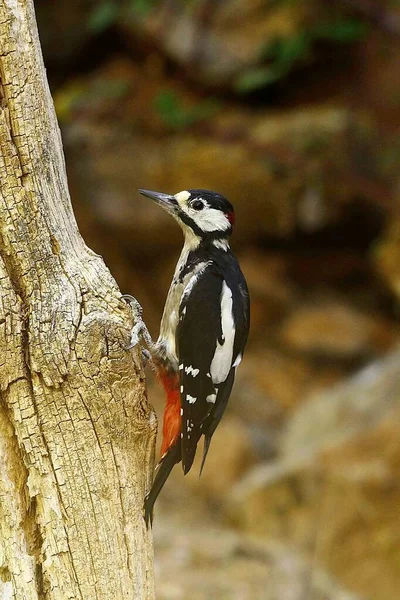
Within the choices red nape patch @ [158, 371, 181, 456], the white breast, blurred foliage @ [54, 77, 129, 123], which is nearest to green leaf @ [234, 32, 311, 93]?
blurred foliage @ [54, 77, 129, 123]

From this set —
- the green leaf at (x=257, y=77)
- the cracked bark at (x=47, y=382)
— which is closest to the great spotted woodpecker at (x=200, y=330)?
the cracked bark at (x=47, y=382)

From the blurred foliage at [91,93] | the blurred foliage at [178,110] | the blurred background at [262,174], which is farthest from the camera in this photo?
the blurred foliage at [91,93]

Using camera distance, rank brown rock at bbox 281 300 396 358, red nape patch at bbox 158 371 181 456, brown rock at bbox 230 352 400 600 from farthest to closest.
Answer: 1. brown rock at bbox 281 300 396 358
2. brown rock at bbox 230 352 400 600
3. red nape patch at bbox 158 371 181 456

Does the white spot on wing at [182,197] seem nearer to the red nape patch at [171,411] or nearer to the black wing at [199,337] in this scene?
the black wing at [199,337]

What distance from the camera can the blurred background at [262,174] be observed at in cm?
588

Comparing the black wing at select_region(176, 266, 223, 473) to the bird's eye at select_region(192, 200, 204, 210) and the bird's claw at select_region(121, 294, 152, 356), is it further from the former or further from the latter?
the bird's eye at select_region(192, 200, 204, 210)

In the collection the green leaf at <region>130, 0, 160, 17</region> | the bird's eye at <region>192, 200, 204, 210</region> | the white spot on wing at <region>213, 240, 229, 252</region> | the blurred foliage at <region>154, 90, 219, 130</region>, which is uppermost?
the green leaf at <region>130, 0, 160, 17</region>

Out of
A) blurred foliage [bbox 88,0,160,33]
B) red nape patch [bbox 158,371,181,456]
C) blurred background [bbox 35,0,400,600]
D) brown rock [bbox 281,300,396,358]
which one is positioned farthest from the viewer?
brown rock [bbox 281,300,396,358]

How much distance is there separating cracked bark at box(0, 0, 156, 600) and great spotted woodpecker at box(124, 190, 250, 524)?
0.42 m

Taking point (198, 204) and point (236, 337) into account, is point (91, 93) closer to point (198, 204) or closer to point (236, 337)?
point (198, 204)

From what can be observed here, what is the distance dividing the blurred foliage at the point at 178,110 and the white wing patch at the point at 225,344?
376 centimetres

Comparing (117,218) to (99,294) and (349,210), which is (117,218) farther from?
(99,294)

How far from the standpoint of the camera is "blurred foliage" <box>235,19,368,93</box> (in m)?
6.09

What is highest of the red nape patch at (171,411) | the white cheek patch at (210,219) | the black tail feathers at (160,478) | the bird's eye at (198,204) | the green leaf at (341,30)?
the green leaf at (341,30)
